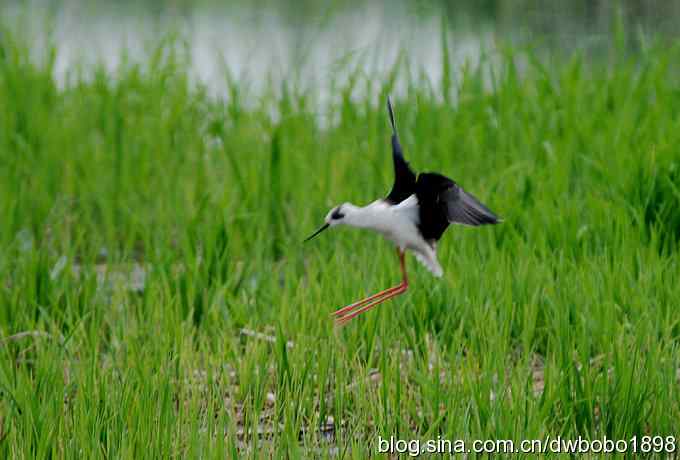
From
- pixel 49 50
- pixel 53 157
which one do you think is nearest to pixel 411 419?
pixel 53 157

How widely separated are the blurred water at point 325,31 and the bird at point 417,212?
3647 millimetres

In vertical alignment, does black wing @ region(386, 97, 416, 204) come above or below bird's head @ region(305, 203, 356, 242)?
above

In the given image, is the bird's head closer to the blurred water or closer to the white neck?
the white neck

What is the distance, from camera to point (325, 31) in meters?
7.41

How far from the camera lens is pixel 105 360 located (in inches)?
146

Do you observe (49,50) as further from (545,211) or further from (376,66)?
(545,211)

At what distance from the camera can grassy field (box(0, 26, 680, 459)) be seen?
304cm

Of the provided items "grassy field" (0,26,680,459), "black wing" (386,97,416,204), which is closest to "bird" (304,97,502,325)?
"black wing" (386,97,416,204)

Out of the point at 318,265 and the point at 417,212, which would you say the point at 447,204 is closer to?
the point at 417,212

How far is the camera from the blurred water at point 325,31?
20.8ft

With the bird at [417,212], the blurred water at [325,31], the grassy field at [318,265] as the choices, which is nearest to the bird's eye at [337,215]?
the bird at [417,212]

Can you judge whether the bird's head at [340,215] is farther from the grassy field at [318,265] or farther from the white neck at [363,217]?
the grassy field at [318,265]

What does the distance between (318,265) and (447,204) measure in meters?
2.34

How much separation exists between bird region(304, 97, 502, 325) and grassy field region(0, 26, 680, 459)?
797 mm
